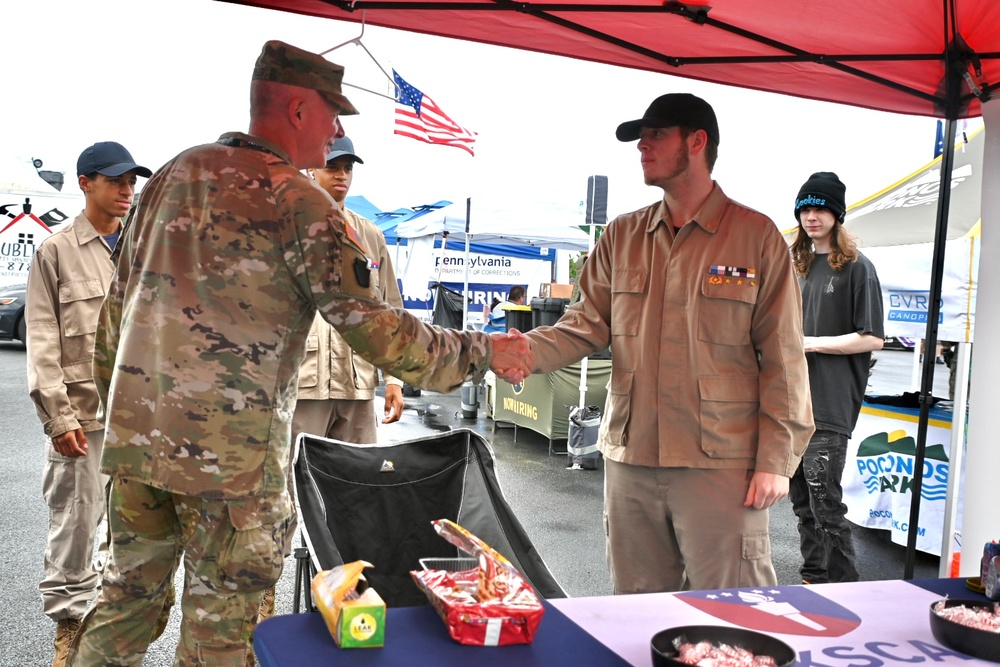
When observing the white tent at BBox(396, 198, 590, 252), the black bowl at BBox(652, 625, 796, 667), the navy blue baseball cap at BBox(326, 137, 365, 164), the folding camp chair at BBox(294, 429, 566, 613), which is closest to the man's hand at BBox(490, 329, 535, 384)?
the folding camp chair at BBox(294, 429, 566, 613)

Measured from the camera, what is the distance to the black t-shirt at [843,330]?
440cm

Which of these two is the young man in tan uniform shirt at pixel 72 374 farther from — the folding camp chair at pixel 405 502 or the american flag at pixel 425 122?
the american flag at pixel 425 122

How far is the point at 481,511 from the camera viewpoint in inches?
117

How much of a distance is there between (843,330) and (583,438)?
3988 millimetres

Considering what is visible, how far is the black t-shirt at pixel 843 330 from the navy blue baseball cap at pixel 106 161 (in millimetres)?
3148

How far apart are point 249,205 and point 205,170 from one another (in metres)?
0.16

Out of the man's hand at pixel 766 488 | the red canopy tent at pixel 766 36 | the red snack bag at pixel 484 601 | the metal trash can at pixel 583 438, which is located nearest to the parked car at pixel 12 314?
the metal trash can at pixel 583 438

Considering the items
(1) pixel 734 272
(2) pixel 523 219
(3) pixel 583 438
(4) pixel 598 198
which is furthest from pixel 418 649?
(2) pixel 523 219

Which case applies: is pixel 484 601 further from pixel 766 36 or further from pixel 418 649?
pixel 766 36

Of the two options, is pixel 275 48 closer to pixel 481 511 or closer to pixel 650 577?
pixel 481 511

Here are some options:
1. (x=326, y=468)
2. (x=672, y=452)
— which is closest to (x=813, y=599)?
(x=672, y=452)

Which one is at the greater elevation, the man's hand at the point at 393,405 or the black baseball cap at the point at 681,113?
the black baseball cap at the point at 681,113

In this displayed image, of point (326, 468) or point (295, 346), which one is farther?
point (326, 468)

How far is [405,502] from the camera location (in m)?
3.00
